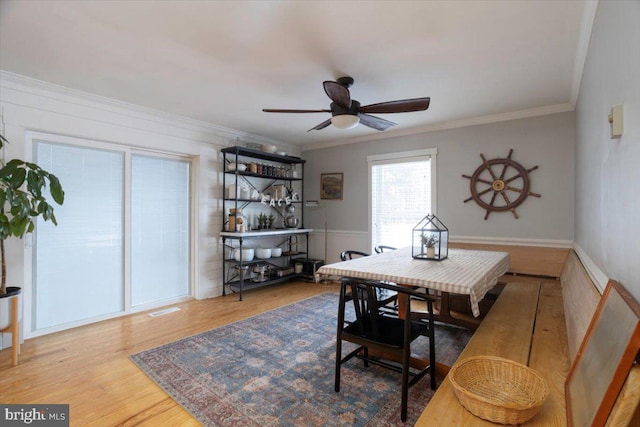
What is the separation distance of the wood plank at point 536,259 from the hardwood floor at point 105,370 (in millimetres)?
3186

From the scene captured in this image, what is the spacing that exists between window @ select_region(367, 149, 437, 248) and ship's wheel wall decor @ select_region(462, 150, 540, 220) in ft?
1.91

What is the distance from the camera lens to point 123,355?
8.71ft

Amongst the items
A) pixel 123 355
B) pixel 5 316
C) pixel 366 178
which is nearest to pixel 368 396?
pixel 123 355

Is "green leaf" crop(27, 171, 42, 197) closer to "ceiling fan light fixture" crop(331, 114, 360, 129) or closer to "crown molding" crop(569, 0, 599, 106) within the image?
"ceiling fan light fixture" crop(331, 114, 360, 129)

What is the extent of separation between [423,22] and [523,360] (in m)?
2.07

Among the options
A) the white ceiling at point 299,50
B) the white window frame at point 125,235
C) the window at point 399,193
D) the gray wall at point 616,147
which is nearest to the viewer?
the gray wall at point 616,147

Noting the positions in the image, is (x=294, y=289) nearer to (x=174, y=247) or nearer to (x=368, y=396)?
(x=174, y=247)

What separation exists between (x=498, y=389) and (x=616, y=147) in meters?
1.16

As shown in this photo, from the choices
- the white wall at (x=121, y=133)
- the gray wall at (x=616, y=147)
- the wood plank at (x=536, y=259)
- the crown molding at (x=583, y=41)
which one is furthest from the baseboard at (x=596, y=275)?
the white wall at (x=121, y=133)

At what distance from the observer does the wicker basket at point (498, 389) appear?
1070mm

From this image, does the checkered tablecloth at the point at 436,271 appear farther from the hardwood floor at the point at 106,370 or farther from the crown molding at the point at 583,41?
the crown molding at the point at 583,41

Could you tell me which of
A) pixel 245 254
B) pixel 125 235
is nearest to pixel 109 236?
pixel 125 235

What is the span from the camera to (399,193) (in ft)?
15.7

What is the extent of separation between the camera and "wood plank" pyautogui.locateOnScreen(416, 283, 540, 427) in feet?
3.74
